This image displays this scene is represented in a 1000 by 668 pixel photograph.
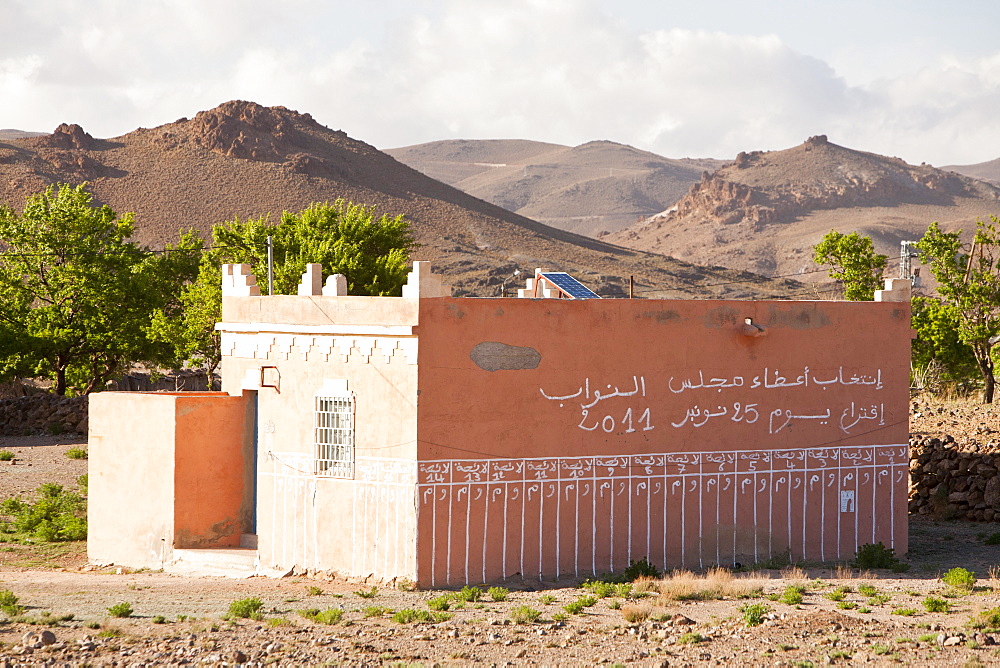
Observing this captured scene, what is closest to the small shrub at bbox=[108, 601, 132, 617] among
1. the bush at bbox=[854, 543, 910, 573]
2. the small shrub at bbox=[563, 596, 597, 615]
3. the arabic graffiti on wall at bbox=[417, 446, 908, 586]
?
the arabic graffiti on wall at bbox=[417, 446, 908, 586]

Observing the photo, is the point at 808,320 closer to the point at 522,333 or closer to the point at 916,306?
the point at 522,333

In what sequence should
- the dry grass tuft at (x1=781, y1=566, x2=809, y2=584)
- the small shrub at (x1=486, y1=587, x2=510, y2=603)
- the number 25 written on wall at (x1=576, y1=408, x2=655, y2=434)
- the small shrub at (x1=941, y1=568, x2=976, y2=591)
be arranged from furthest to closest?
the number 25 written on wall at (x1=576, y1=408, x2=655, y2=434) < the dry grass tuft at (x1=781, y1=566, x2=809, y2=584) < the small shrub at (x1=941, y1=568, x2=976, y2=591) < the small shrub at (x1=486, y1=587, x2=510, y2=603)

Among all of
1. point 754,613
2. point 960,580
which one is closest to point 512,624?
point 754,613

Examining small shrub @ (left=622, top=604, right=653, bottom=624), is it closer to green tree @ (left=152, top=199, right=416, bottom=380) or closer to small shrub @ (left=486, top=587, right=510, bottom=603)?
small shrub @ (left=486, top=587, right=510, bottom=603)

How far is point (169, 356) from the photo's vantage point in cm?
3344

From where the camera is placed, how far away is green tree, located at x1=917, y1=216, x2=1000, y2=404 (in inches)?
1259

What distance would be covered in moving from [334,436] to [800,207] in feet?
362

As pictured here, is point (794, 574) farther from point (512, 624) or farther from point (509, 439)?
point (512, 624)

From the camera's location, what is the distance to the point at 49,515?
19.3m

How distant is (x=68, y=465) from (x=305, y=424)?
11.9m

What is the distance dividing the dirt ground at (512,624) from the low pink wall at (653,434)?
0.88 m

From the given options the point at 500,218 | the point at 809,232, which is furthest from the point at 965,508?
the point at 809,232

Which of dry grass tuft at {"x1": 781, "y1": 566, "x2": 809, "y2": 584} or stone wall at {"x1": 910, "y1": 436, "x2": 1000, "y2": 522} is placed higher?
stone wall at {"x1": 910, "y1": 436, "x2": 1000, "y2": 522}

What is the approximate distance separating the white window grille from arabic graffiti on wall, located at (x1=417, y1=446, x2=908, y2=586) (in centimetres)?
121
